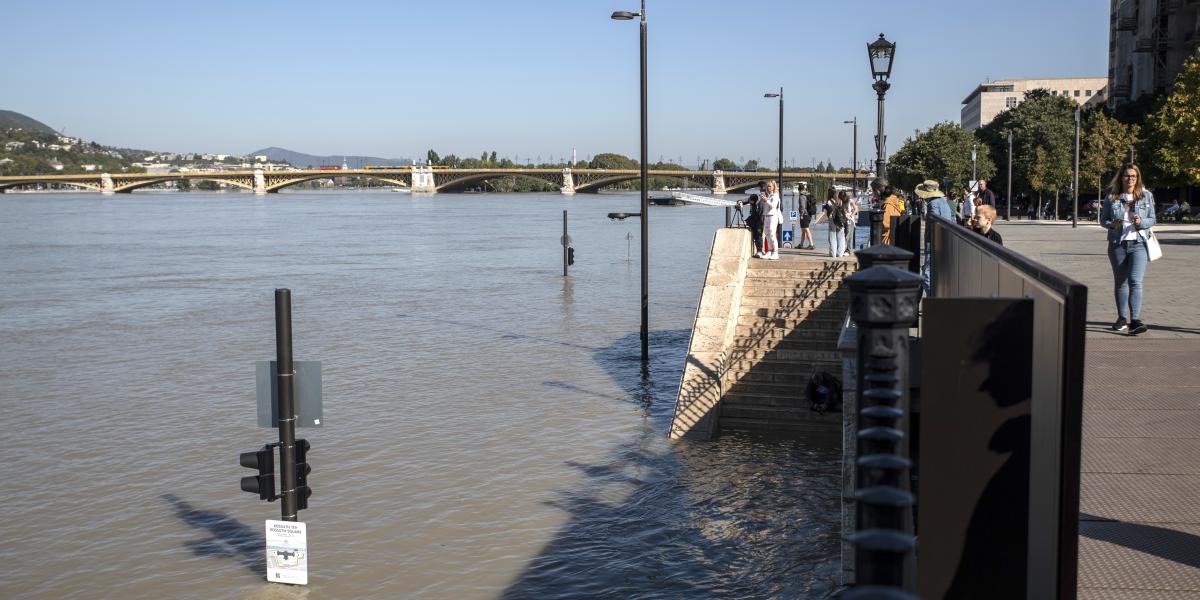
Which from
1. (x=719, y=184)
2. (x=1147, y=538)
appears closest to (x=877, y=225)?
(x=1147, y=538)

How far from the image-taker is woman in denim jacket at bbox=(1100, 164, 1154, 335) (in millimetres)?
10750

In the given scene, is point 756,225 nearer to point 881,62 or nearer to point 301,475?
point 881,62

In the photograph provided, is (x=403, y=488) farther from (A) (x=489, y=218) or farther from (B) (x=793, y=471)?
(A) (x=489, y=218)

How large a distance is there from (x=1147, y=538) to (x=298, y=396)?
20.6ft

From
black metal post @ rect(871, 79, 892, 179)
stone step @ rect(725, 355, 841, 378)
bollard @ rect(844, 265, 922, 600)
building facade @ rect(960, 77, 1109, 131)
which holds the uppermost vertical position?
building facade @ rect(960, 77, 1109, 131)

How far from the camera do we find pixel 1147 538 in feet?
17.6

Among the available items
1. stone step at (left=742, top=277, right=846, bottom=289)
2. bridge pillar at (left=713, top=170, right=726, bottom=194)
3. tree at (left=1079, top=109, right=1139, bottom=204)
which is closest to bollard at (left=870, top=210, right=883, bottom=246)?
stone step at (left=742, top=277, right=846, bottom=289)

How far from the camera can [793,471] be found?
14.3m

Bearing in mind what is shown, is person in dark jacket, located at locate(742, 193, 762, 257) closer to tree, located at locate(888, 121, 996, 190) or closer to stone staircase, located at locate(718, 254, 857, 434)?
stone staircase, located at locate(718, 254, 857, 434)

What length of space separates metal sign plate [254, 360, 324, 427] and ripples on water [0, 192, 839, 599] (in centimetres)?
207

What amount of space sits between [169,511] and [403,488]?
2624mm

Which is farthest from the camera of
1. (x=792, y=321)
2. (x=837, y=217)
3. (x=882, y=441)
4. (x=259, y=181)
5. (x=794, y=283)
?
(x=259, y=181)

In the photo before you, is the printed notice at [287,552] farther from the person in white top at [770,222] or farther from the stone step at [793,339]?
the person in white top at [770,222]

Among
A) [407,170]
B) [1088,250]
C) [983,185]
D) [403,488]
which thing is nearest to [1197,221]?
[1088,250]
